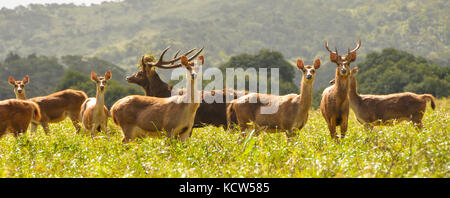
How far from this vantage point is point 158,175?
7.29 m

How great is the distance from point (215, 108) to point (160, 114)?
2774 mm

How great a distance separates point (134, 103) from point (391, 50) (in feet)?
159

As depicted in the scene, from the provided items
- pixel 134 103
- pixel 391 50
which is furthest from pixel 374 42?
pixel 134 103

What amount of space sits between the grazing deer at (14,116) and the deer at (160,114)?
2.47 meters

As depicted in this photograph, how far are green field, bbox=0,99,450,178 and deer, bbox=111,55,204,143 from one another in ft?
1.20

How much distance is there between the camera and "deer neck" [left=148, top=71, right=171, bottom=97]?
14.5m

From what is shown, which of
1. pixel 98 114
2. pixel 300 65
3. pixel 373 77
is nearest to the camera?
pixel 300 65

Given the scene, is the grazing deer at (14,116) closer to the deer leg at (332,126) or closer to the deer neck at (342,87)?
the deer leg at (332,126)

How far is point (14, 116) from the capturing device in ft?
38.7

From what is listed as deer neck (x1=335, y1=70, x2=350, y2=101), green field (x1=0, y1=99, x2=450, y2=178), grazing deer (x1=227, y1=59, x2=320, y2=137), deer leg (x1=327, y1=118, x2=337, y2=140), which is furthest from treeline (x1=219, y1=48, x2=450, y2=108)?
green field (x1=0, y1=99, x2=450, y2=178)

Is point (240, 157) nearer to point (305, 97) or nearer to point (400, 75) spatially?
point (305, 97)

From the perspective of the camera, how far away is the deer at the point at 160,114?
1020 centimetres

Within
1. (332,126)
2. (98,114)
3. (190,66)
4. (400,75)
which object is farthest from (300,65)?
(400,75)
